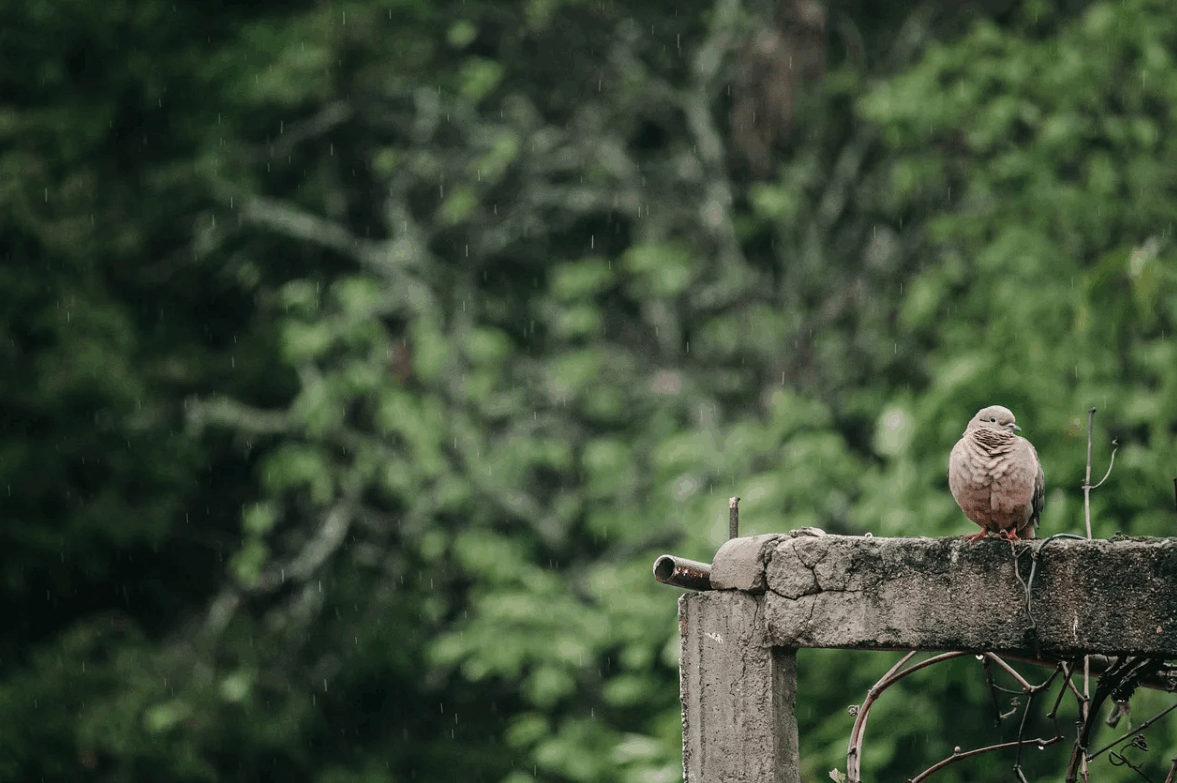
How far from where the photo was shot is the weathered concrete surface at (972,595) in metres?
1.95

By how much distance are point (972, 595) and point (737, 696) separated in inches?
18.7

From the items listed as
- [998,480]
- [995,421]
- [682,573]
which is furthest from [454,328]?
[998,480]

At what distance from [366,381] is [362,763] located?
2.65m

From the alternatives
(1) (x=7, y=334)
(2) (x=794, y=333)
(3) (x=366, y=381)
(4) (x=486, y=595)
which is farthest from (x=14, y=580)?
(2) (x=794, y=333)

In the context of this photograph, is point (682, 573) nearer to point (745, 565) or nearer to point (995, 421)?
point (745, 565)

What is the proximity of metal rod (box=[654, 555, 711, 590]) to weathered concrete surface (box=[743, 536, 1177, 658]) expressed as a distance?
0.42 ft

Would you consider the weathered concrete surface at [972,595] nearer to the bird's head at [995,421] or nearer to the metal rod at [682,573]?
the metal rod at [682,573]

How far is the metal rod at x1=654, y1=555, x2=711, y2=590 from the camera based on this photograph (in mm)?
2303

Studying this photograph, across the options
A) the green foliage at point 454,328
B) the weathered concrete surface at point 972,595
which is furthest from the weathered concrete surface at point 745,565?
the green foliage at point 454,328

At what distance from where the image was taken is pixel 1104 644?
197 cm

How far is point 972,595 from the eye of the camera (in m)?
2.07

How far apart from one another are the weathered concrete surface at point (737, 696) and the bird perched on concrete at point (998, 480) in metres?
0.41

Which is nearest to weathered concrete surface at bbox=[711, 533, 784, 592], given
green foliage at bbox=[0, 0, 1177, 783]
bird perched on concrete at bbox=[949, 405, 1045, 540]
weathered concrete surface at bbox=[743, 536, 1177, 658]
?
weathered concrete surface at bbox=[743, 536, 1177, 658]

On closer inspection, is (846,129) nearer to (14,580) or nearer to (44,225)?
(44,225)
